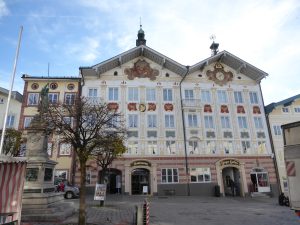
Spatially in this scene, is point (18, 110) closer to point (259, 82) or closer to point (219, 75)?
point (219, 75)

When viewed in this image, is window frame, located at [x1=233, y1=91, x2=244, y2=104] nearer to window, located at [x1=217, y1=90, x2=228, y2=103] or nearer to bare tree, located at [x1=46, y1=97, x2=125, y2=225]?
window, located at [x1=217, y1=90, x2=228, y2=103]

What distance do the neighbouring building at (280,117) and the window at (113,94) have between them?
20.7 m

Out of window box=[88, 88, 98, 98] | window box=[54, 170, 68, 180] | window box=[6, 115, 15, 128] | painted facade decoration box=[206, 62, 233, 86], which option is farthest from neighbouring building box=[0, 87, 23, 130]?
painted facade decoration box=[206, 62, 233, 86]

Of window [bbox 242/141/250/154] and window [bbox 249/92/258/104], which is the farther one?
window [bbox 249/92/258/104]

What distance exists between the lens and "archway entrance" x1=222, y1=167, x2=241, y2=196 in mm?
31547

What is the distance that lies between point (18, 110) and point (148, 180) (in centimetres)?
1876

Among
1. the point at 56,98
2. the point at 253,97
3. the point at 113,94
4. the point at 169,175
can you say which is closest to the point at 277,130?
the point at 253,97

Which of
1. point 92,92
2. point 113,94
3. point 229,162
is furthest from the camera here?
point 113,94

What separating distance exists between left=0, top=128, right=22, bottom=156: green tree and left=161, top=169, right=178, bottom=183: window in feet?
52.3

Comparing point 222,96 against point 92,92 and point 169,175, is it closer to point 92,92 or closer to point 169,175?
point 169,175

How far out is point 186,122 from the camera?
3189 cm

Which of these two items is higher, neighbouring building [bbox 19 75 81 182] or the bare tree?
neighbouring building [bbox 19 75 81 182]

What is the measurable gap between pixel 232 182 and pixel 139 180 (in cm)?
1208

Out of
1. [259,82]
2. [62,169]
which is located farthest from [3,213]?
[259,82]
